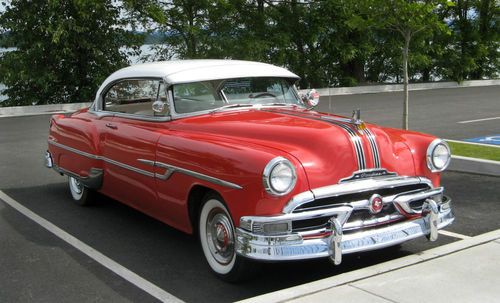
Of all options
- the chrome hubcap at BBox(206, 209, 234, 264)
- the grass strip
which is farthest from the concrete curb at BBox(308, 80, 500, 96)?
the chrome hubcap at BBox(206, 209, 234, 264)

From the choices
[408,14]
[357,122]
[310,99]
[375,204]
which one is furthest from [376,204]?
[408,14]

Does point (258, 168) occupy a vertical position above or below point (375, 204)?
above

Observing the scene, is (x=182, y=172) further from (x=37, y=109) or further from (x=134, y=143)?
(x=37, y=109)

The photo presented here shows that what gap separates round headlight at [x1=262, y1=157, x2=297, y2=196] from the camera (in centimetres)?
379

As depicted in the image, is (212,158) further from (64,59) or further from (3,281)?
(64,59)

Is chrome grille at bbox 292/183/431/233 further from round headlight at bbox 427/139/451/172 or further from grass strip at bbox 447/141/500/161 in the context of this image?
grass strip at bbox 447/141/500/161

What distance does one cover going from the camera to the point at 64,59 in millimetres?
20438

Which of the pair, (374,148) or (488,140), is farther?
(488,140)

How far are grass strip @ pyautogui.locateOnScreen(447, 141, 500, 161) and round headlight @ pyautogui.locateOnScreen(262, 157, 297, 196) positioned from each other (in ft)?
16.8

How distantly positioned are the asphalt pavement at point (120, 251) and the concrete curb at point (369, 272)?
0.33 m

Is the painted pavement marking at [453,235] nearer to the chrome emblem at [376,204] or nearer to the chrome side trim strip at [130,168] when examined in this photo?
the chrome emblem at [376,204]

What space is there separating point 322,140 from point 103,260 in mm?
2135

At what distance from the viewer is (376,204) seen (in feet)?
13.4

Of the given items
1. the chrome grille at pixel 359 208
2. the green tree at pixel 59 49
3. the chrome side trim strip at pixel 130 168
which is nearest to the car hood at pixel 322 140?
the chrome grille at pixel 359 208
